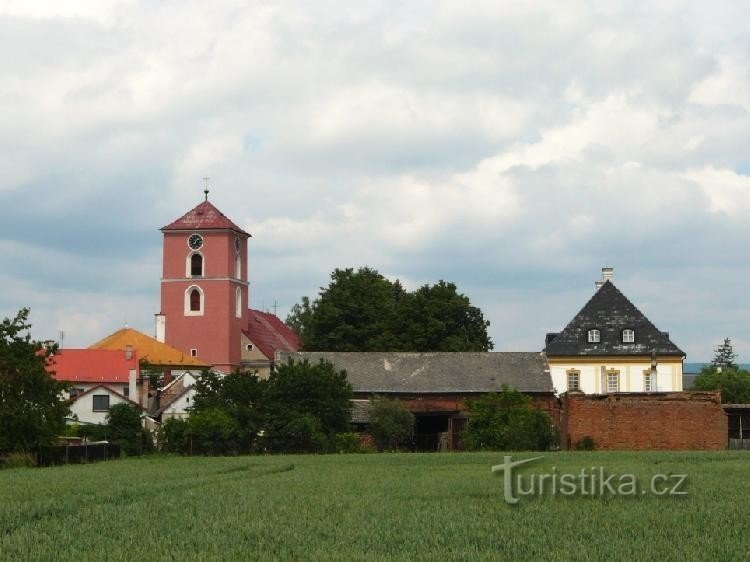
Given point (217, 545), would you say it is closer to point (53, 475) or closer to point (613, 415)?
point (53, 475)

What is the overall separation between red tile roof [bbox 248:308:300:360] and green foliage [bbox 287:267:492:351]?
430 inches

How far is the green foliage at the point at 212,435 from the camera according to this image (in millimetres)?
63062

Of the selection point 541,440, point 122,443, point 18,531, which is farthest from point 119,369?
point 18,531

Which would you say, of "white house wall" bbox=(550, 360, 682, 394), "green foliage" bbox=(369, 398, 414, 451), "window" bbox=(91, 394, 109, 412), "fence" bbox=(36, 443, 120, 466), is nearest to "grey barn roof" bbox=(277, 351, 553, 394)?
"green foliage" bbox=(369, 398, 414, 451)

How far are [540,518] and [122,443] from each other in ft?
144

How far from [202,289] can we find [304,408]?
4450 cm

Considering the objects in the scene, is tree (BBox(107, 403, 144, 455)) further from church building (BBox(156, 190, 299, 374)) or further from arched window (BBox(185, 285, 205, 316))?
arched window (BBox(185, 285, 205, 316))

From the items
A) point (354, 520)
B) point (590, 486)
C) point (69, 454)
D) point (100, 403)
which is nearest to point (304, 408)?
point (69, 454)

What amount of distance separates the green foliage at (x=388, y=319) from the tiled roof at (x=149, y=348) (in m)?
9.72

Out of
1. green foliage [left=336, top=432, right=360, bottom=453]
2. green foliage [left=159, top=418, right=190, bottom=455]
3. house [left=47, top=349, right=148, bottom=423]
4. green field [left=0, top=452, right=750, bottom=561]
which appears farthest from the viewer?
house [left=47, top=349, right=148, bottom=423]

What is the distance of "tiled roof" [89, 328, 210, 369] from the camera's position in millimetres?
102000

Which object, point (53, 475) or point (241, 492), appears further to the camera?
point (53, 475)

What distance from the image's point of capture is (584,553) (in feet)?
62.8

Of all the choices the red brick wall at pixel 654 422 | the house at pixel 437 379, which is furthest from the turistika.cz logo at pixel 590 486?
the house at pixel 437 379
